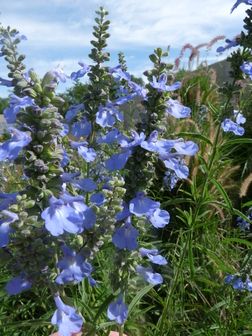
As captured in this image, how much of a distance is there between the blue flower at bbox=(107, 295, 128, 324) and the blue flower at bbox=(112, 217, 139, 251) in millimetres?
271

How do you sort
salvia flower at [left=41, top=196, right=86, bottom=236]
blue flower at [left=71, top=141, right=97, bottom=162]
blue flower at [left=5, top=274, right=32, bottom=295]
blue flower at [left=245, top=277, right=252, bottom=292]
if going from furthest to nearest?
blue flower at [left=245, top=277, right=252, bottom=292], blue flower at [left=71, top=141, right=97, bottom=162], blue flower at [left=5, top=274, right=32, bottom=295], salvia flower at [left=41, top=196, right=86, bottom=236]

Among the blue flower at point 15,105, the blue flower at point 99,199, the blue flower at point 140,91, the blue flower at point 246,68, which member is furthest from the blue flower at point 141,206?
the blue flower at point 246,68

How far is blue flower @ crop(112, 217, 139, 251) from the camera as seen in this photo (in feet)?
6.12

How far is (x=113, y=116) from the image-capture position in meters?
2.67

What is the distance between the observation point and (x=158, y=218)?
1968 mm

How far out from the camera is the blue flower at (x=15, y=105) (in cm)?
163

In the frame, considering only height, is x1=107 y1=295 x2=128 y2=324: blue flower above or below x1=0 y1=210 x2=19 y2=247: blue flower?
below

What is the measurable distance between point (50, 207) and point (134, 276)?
23.7 inches

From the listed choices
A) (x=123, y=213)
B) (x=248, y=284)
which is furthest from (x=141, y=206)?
(x=248, y=284)

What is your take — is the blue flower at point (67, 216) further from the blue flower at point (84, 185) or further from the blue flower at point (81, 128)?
the blue flower at point (81, 128)

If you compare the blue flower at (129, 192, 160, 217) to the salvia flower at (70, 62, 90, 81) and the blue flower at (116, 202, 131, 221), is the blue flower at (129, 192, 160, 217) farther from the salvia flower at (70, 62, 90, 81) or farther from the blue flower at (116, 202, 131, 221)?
the salvia flower at (70, 62, 90, 81)

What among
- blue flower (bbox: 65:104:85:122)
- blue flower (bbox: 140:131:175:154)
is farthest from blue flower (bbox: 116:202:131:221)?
blue flower (bbox: 65:104:85:122)

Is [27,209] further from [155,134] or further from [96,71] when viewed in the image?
[96,71]

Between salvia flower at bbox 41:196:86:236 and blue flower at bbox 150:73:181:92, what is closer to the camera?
salvia flower at bbox 41:196:86:236
